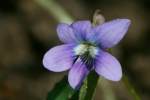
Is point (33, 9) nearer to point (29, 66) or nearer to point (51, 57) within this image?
point (29, 66)

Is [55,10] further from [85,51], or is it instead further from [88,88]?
[88,88]

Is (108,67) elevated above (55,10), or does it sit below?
above

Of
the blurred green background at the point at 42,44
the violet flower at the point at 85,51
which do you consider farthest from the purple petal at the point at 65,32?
the blurred green background at the point at 42,44

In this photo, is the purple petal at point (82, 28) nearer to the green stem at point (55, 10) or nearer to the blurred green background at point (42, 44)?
the green stem at point (55, 10)

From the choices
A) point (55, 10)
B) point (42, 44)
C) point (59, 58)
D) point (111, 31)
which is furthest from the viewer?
point (42, 44)

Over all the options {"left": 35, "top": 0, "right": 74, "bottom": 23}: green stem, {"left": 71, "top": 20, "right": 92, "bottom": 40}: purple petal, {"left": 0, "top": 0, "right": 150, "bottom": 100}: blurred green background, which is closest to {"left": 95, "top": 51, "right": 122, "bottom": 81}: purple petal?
{"left": 71, "top": 20, "right": 92, "bottom": 40}: purple petal

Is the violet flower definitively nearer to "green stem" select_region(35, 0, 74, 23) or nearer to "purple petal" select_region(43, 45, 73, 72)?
"purple petal" select_region(43, 45, 73, 72)

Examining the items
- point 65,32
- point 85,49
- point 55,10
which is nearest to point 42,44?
point 55,10
